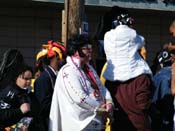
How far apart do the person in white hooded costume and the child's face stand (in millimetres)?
282

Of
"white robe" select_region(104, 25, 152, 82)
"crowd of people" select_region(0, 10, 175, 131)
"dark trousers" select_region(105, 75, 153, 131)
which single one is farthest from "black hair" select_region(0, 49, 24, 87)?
"dark trousers" select_region(105, 75, 153, 131)

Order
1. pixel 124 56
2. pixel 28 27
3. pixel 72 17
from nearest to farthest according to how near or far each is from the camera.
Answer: pixel 124 56, pixel 72 17, pixel 28 27

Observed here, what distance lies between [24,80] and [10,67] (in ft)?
0.68

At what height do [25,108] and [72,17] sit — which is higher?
[72,17]

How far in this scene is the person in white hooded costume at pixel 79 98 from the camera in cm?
481

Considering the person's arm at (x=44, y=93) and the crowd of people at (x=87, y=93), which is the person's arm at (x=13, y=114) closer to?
the crowd of people at (x=87, y=93)

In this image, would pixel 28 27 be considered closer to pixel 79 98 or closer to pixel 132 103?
pixel 132 103

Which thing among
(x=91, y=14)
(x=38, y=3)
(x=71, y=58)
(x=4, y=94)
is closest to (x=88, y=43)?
(x=71, y=58)

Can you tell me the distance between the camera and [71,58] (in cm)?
498

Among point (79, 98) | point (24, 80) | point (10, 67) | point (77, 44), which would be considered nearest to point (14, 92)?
point (24, 80)

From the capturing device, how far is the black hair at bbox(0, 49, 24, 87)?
505 centimetres

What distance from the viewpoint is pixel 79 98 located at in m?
4.77

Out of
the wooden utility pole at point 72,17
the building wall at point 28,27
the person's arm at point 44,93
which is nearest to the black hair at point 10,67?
the person's arm at point 44,93

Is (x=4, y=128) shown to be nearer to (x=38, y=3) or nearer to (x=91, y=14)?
(x=38, y=3)
